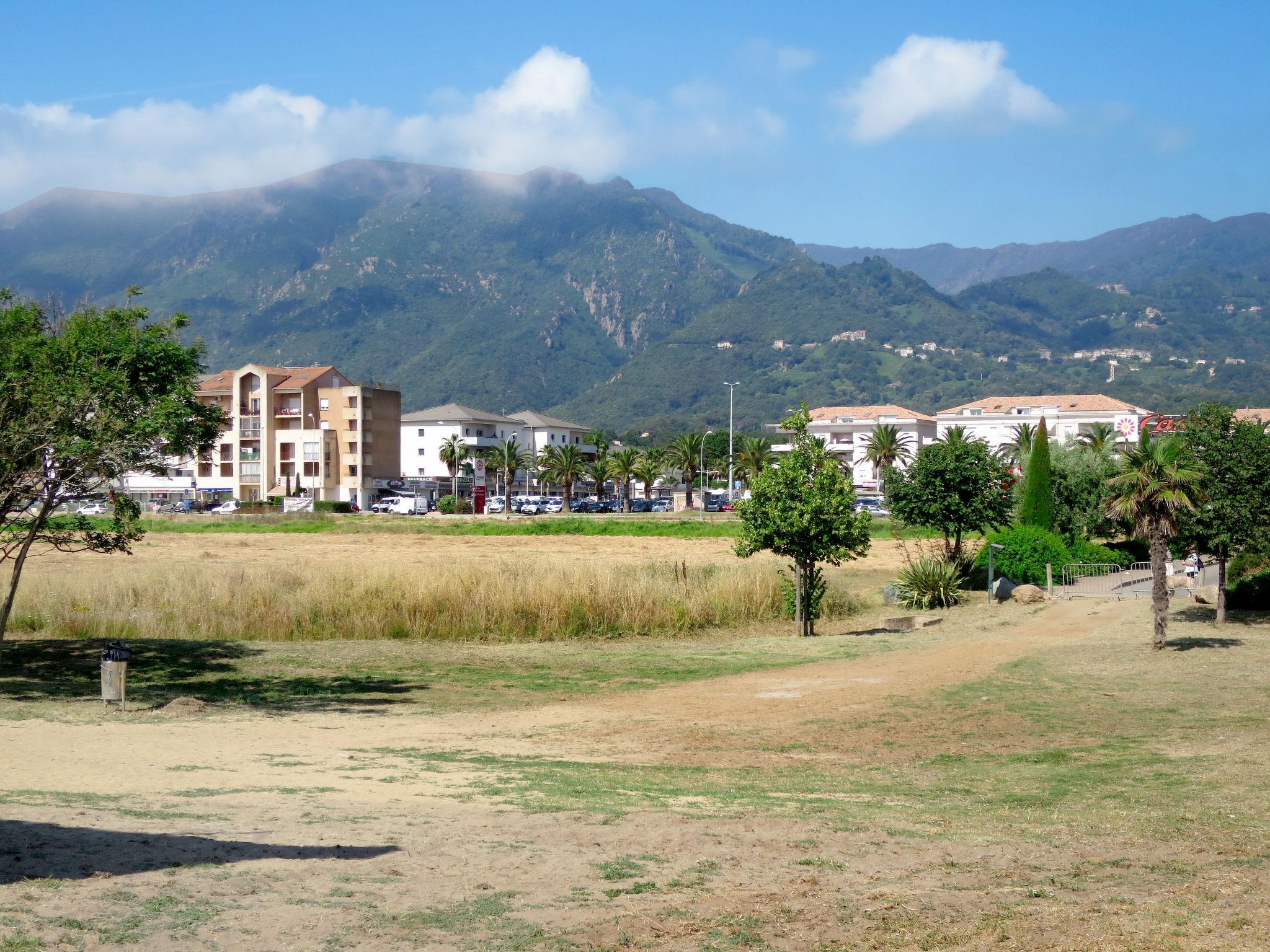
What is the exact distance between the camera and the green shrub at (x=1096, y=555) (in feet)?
136

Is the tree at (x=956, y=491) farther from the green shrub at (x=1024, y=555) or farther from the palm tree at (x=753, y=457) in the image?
the palm tree at (x=753, y=457)

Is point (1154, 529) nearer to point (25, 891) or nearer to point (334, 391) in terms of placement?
point (25, 891)

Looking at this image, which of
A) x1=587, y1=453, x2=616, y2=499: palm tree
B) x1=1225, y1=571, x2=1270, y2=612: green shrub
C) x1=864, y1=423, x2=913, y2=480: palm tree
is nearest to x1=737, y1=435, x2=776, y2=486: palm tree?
x1=864, y1=423, x2=913, y2=480: palm tree

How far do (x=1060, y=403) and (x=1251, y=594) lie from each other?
11462cm

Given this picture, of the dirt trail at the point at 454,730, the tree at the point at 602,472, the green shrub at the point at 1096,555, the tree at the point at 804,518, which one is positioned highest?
the tree at the point at 602,472

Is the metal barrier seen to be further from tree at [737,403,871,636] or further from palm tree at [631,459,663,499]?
palm tree at [631,459,663,499]

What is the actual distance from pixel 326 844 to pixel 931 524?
33113mm

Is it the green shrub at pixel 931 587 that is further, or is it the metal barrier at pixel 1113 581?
the green shrub at pixel 931 587

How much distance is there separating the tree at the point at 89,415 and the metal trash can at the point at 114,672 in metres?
3.08


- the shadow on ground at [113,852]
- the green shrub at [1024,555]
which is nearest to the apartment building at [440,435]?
the green shrub at [1024,555]

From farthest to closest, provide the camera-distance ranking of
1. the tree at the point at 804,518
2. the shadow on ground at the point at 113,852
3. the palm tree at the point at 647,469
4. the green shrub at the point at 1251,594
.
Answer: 1. the palm tree at the point at 647,469
2. the green shrub at the point at 1251,594
3. the tree at the point at 804,518
4. the shadow on ground at the point at 113,852

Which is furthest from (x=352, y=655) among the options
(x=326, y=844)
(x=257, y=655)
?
(x=326, y=844)

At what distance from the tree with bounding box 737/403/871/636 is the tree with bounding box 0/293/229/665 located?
1329 cm

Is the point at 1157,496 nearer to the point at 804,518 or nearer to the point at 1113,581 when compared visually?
the point at 804,518
